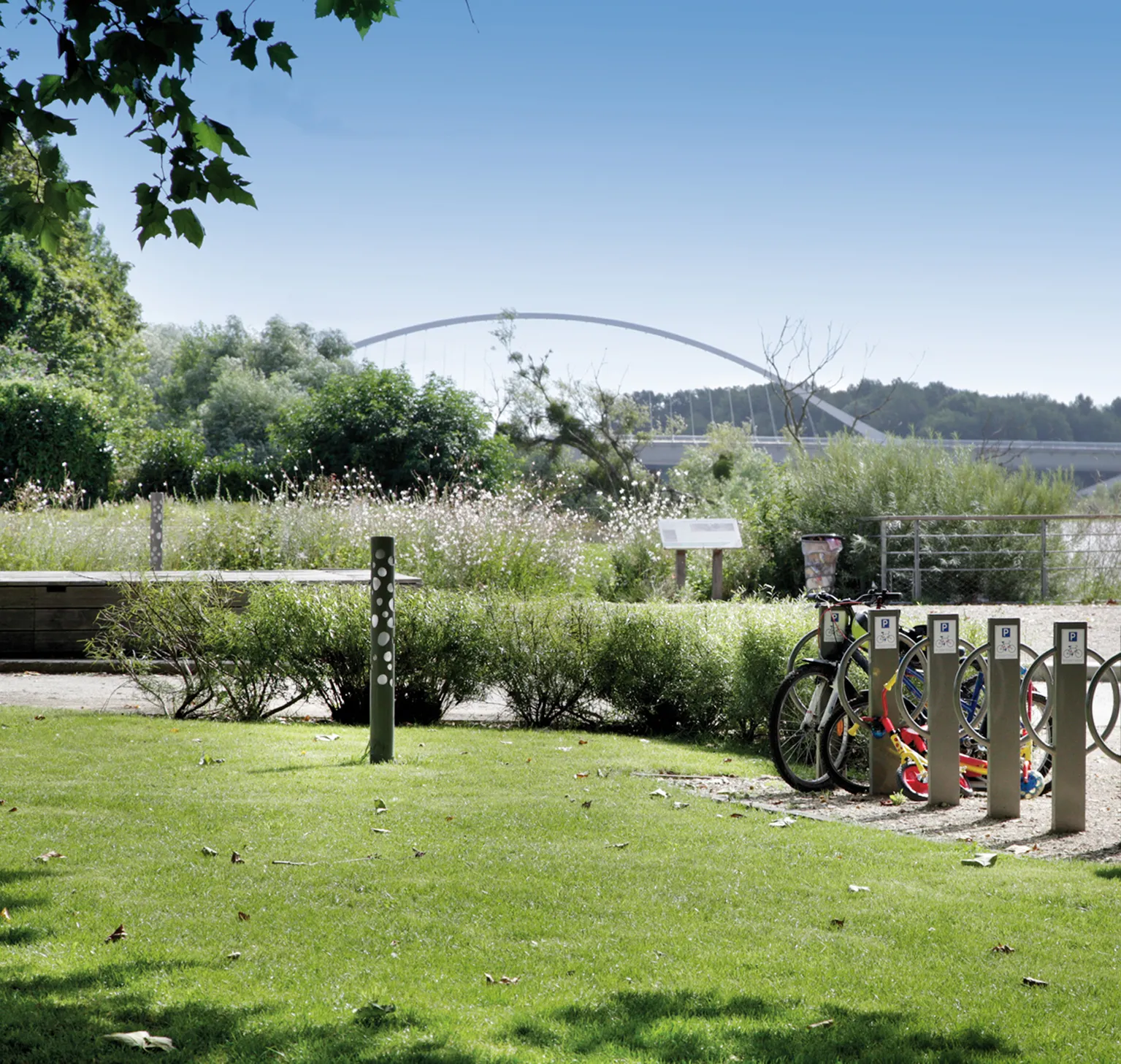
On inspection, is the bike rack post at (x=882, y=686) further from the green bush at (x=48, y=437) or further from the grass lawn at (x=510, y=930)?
the green bush at (x=48, y=437)

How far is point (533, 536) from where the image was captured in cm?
1534

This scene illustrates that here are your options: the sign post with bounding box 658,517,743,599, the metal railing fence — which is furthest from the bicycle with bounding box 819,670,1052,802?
the metal railing fence

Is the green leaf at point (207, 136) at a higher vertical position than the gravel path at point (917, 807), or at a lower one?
higher

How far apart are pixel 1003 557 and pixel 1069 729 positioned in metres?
13.5

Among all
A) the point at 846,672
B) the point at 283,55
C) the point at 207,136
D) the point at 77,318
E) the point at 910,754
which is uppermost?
the point at 77,318

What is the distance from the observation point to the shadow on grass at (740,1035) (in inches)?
118

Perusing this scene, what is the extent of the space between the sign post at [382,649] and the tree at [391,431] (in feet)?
56.5

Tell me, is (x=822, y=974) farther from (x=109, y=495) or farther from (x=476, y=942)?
(x=109, y=495)

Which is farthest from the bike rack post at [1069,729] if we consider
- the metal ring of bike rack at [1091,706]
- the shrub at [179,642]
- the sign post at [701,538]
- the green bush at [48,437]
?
the green bush at [48,437]

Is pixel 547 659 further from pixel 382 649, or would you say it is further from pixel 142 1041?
pixel 142 1041

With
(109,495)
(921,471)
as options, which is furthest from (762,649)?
(109,495)

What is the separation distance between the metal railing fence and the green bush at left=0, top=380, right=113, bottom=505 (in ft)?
54.6

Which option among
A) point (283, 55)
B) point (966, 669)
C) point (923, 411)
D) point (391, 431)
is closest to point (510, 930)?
point (966, 669)

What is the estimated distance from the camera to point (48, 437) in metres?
25.4
